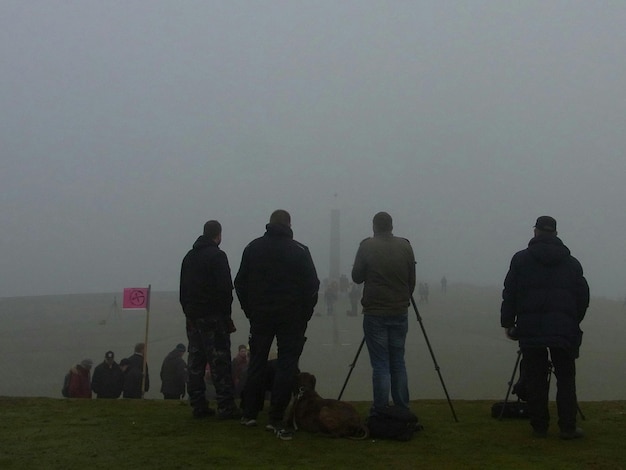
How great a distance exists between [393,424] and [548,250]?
2062 mm

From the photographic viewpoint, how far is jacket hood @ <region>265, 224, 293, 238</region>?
21.1ft

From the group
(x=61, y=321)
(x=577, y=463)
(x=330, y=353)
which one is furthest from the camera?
(x=61, y=321)

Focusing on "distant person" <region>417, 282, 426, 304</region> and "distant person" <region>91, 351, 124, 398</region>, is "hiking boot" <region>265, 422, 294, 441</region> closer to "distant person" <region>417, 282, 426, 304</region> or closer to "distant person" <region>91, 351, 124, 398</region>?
"distant person" <region>91, 351, 124, 398</region>

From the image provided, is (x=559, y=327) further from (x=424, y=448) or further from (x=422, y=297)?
(x=422, y=297)

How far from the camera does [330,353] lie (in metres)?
21.6

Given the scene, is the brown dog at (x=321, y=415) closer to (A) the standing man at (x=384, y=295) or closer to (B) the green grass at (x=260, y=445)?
(B) the green grass at (x=260, y=445)

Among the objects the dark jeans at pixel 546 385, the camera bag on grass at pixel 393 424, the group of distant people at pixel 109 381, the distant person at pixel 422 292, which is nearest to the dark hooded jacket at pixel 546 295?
the dark jeans at pixel 546 385

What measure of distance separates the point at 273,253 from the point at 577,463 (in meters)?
3.04

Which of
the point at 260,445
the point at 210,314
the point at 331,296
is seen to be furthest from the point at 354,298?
the point at 260,445

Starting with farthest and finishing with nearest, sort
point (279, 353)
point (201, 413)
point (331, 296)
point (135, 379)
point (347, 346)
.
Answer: point (331, 296) → point (347, 346) → point (135, 379) → point (201, 413) → point (279, 353)

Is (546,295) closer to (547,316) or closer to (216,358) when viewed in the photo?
(547,316)

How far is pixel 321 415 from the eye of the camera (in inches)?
243

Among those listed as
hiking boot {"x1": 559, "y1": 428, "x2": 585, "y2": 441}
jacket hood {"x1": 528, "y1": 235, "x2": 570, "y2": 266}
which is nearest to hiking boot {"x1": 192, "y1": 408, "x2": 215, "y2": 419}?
hiking boot {"x1": 559, "y1": 428, "x2": 585, "y2": 441}

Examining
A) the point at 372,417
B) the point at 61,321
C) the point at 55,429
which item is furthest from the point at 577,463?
the point at 61,321
